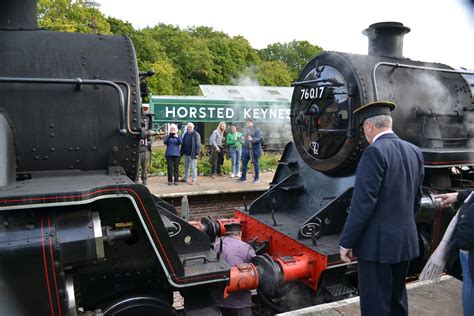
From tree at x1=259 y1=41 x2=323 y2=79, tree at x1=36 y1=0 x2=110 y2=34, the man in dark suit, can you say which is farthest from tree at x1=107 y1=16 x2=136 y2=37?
the man in dark suit

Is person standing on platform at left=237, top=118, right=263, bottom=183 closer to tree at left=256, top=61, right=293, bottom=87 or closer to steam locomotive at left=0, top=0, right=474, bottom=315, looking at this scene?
steam locomotive at left=0, top=0, right=474, bottom=315

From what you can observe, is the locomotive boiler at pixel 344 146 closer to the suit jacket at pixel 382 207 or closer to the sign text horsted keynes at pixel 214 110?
the suit jacket at pixel 382 207

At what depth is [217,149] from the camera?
10766 millimetres

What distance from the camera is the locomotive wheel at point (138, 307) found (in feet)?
8.55

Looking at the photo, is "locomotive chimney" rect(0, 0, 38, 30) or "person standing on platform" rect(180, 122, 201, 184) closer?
"locomotive chimney" rect(0, 0, 38, 30)

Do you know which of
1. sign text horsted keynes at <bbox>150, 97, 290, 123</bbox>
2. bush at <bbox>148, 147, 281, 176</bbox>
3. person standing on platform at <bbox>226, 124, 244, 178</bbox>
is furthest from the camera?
sign text horsted keynes at <bbox>150, 97, 290, 123</bbox>

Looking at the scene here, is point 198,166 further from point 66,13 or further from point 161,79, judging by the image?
point 161,79

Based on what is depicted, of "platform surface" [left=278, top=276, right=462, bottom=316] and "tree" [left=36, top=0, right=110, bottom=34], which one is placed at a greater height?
"tree" [left=36, top=0, right=110, bottom=34]

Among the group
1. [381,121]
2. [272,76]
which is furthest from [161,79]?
[381,121]

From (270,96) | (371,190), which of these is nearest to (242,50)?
(270,96)

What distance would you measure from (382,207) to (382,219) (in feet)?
0.26

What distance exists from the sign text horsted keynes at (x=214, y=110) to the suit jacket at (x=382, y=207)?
41.3 feet

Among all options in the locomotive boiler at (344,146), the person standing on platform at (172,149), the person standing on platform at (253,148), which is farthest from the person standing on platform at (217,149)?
the locomotive boiler at (344,146)

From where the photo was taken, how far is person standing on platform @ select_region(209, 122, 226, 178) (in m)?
10.9
